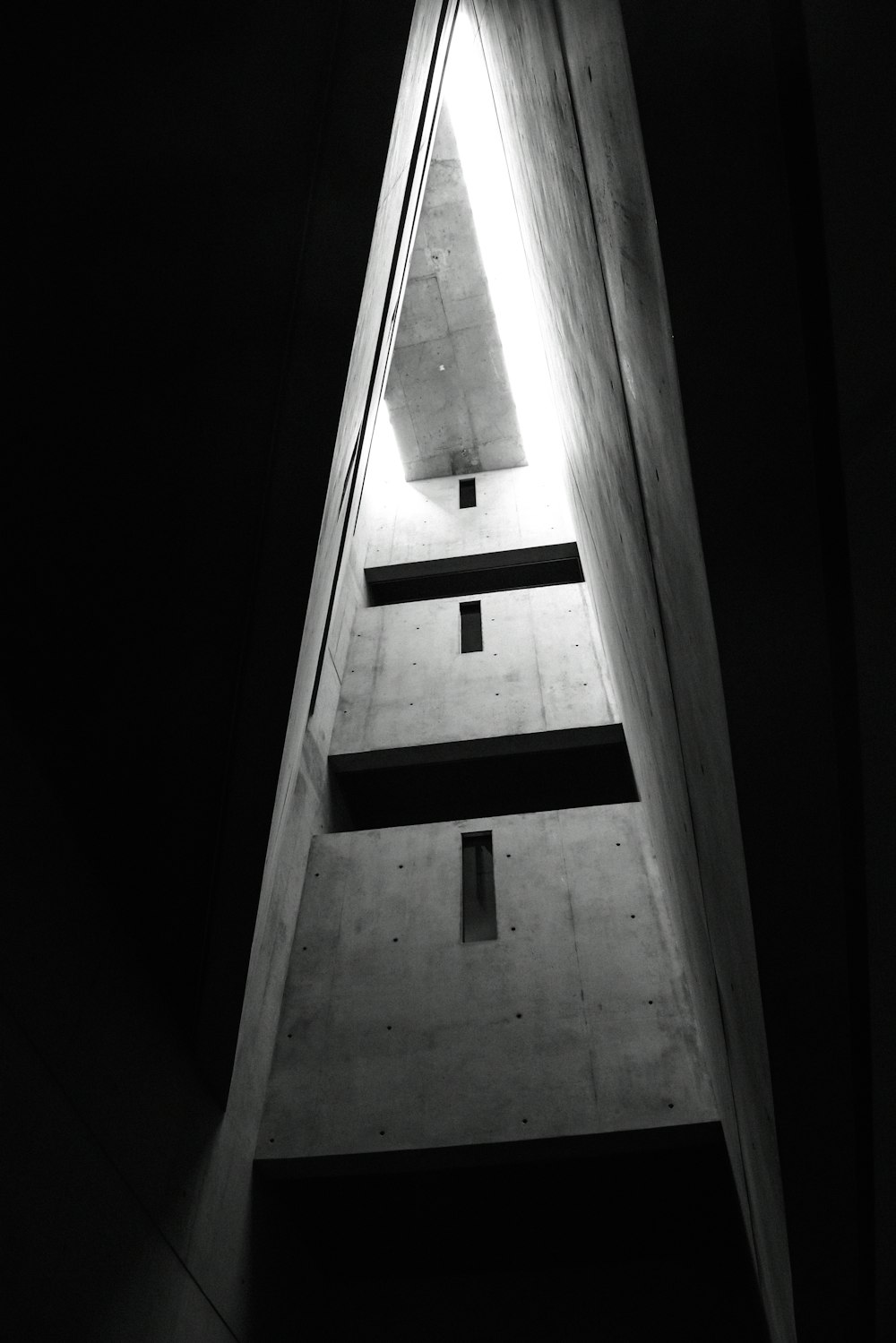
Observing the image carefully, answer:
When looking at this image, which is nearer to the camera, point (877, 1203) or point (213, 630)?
point (877, 1203)

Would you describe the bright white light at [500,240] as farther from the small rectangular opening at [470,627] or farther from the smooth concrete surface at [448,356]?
Result: the small rectangular opening at [470,627]

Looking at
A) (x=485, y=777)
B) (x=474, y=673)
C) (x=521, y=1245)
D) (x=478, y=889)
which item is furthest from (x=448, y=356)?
(x=521, y=1245)

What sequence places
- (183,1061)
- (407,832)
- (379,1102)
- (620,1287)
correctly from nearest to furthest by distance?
(183,1061) → (379,1102) → (620,1287) → (407,832)

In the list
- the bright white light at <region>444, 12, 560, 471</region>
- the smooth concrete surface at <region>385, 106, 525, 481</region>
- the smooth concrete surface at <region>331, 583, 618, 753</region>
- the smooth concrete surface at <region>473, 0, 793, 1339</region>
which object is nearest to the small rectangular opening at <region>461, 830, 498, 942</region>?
the smooth concrete surface at <region>473, 0, 793, 1339</region>

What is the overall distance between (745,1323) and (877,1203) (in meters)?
6.40

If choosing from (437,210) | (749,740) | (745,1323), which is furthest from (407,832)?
(437,210)

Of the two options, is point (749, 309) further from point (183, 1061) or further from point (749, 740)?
point (183, 1061)

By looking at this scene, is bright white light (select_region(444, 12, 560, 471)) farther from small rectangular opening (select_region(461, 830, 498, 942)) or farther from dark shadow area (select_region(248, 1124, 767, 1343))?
dark shadow area (select_region(248, 1124, 767, 1343))

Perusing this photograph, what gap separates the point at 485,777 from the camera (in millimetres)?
12711

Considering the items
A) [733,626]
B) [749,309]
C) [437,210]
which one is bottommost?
[733,626]

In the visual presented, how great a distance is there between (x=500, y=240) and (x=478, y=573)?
6251 millimetres

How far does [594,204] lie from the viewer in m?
4.07

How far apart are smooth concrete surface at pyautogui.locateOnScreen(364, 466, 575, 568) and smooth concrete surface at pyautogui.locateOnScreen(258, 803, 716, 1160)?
7770 mm

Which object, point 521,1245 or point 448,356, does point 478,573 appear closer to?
point 448,356
